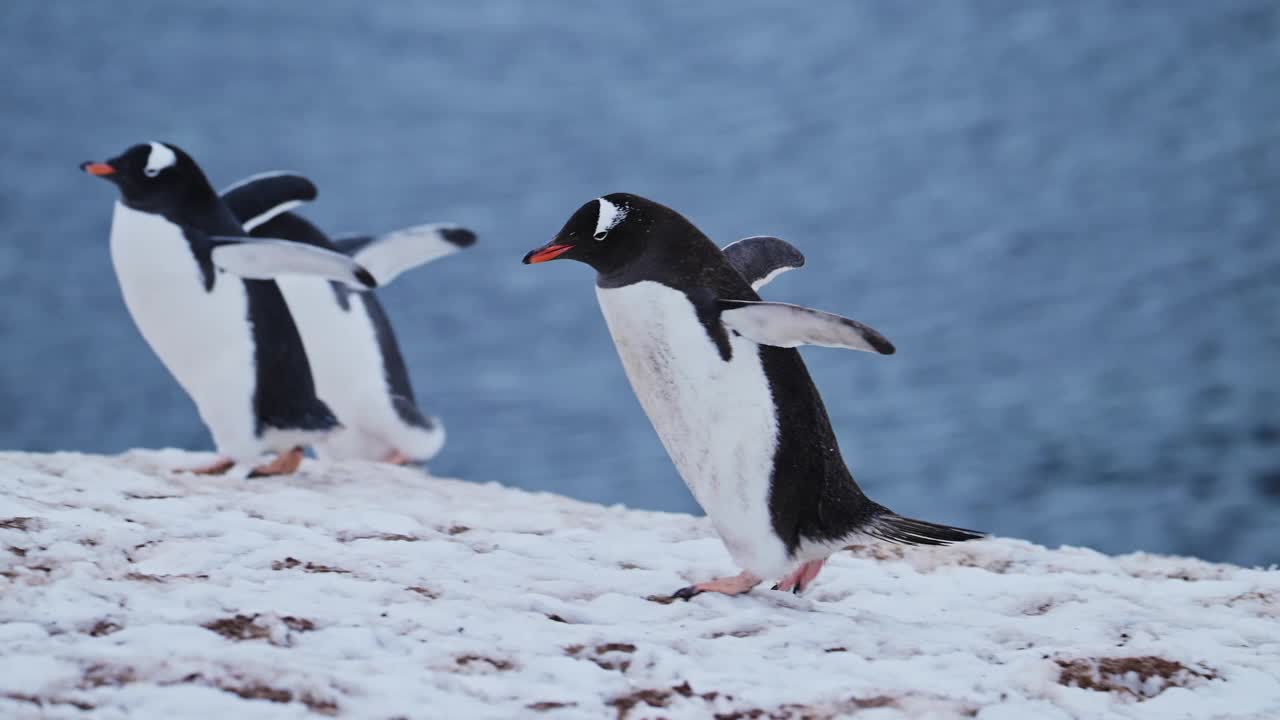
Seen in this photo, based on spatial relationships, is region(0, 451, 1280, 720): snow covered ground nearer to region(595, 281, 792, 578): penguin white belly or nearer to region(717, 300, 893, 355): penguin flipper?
region(595, 281, 792, 578): penguin white belly

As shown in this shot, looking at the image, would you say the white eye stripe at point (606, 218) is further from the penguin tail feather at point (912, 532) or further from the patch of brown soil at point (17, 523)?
the patch of brown soil at point (17, 523)

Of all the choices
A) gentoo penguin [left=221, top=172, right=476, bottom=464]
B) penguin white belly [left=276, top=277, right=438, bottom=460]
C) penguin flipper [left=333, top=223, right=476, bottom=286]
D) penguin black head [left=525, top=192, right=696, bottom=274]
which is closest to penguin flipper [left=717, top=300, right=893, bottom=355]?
penguin black head [left=525, top=192, right=696, bottom=274]

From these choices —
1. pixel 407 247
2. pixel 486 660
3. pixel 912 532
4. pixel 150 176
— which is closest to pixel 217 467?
pixel 150 176

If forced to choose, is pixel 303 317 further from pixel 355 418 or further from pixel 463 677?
pixel 463 677

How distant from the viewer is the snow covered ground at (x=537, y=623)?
61.4 inches

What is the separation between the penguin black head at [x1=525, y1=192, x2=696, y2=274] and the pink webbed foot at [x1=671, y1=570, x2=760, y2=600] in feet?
→ 1.92

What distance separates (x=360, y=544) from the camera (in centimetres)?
234

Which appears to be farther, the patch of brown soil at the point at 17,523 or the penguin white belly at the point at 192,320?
the penguin white belly at the point at 192,320

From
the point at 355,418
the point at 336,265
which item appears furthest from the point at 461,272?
the point at 336,265

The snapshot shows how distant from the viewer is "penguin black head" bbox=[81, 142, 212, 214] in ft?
10.7

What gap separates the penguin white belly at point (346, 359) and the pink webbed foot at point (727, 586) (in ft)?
7.91

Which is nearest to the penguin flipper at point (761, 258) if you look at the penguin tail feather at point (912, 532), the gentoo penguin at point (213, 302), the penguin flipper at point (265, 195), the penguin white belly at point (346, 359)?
the penguin tail feather at point (912, 532)

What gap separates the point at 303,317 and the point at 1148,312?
33.9ft

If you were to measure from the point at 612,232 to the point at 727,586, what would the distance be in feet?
2.17
